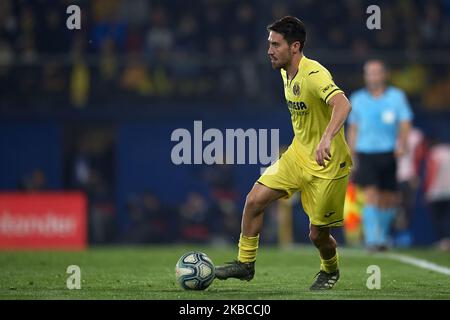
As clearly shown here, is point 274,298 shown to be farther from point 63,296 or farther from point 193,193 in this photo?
point 193,193

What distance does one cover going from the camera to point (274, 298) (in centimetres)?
853

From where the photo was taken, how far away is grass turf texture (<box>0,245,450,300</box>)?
349 inches

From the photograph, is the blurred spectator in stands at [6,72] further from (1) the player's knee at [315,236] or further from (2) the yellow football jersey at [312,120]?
(1) the player's knee at [315,236]

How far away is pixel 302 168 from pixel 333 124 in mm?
755

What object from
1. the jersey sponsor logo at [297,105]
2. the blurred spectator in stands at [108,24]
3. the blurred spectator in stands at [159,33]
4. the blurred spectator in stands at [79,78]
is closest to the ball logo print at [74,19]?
the jersey sponsor logo at [297,105]

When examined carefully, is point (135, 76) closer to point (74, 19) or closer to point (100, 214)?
point (100, 214)

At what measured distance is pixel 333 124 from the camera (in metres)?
8.73

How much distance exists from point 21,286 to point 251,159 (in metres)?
2.77

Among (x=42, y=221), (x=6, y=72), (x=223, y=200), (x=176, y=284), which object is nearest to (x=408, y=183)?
(x=223, y=200)

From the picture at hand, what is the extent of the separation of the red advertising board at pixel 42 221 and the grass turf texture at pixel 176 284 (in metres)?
2.40

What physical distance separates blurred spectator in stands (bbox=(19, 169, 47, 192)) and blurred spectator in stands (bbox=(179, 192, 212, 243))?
97.4 inches

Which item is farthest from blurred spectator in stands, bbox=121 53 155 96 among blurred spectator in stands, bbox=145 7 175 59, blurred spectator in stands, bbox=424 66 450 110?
blurred spectator in stands, bbox=424 66 450 110

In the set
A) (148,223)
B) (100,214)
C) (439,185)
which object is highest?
(439,185)

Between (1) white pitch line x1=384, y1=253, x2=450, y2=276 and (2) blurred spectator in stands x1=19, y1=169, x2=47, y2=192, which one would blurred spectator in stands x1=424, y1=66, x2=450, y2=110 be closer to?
(1) white pitch line x1=384, y1=253, x2=450, y2=276
